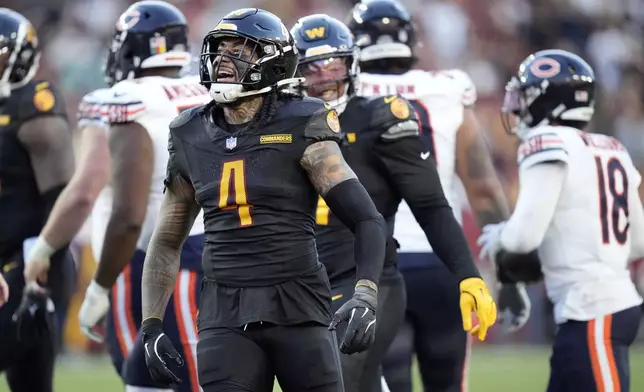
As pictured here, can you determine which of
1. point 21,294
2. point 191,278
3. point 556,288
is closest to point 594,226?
point 556,288

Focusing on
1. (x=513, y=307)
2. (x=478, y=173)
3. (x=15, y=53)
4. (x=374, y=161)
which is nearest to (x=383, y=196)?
(x=374, y=161)

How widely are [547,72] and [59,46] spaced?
8953 millimetres

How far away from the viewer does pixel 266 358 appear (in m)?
4.13

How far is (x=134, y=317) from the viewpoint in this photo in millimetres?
5824

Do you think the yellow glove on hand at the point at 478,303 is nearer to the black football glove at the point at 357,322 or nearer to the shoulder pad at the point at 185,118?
the black football glove at the point at 357,322

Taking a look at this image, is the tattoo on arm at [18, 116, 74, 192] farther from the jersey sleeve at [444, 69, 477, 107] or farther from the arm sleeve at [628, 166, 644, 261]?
the arm sleeve at [628, 166, 644, 261]

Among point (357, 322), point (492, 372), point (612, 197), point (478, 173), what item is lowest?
point (492, 372)

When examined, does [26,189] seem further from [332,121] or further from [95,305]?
[332,121]

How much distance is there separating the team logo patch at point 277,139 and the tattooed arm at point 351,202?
0.22ft

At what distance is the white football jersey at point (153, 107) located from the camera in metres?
5.53

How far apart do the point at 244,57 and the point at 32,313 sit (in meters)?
2.33

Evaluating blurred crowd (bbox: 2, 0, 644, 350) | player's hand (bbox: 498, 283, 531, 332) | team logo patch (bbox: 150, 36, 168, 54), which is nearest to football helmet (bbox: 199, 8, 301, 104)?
team logo patch (bbox: 150, 36, 168, 54)

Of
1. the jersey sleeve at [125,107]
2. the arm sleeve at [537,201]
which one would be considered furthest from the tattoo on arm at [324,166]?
the jersey sleeve at [125,107]

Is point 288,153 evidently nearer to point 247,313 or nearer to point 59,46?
point 247,313
